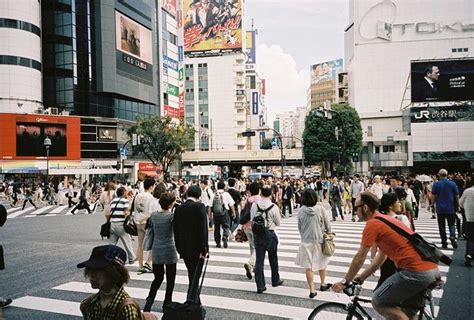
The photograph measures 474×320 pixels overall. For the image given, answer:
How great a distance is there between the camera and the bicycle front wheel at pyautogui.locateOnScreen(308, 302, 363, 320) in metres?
3.83

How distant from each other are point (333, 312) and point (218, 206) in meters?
7.11

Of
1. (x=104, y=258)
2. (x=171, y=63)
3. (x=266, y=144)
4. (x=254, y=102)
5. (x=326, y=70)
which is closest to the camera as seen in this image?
(x=104, y=258)

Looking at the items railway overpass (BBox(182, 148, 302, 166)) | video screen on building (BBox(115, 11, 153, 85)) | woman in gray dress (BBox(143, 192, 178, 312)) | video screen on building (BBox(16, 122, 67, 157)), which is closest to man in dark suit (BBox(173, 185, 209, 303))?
woman in gray dress (BBox(143, 192, 178, 312))

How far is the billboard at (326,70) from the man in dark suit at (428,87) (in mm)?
80316

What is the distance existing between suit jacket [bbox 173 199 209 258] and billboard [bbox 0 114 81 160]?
147ft

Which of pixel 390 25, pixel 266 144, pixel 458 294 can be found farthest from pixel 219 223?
→ pixel 266 144

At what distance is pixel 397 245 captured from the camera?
11.2 feet

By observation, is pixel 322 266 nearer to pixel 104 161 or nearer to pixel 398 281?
pixel 398 281

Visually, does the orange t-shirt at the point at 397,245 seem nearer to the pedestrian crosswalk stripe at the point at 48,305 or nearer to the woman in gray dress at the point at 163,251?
the woman in gray dress at the point at 163,251

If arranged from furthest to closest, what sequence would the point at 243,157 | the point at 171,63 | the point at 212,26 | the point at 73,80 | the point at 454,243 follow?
the point at 212,26 → the point at 171,63 → the point at 243,157 → the point at 73,80 → the point at 454,243

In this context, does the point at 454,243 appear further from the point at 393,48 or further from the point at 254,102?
the point at 254,102

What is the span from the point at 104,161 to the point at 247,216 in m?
47.2

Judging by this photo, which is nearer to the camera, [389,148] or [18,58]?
[18,58]

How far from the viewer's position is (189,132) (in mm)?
47000
